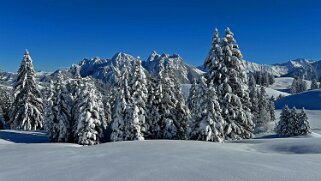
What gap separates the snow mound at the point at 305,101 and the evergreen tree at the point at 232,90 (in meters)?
83.3

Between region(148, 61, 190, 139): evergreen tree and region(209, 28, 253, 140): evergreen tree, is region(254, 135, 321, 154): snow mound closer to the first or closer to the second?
region(209, 28, 253, 140): evergreen tree

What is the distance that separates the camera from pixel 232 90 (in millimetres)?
31750

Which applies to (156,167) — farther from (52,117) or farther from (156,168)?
(52,117)

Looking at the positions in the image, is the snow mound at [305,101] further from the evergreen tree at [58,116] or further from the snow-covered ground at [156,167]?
the snow-covered ground at [156,167]

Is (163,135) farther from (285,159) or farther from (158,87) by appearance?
(285,159)

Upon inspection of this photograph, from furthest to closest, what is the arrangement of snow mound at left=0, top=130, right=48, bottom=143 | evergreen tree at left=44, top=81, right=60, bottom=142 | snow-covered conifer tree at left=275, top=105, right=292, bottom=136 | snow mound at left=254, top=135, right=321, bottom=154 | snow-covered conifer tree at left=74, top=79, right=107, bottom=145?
snow-covered conifer tree at left=275, top=105, right=292, bottom=136 < evergreen tree at left=44, top=81, right=60, bottom=142 < snow mound at left=0, top=130, right=48, bottom=143 < snow-covered conifer tree at left=74, top=79, right=107, bottom=145 < snow mound at left=254, top=135, right=321, bottom=154

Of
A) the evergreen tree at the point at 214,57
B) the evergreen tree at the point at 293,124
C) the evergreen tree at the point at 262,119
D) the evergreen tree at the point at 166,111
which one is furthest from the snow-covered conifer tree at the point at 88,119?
the evergreen tree at the point at 262,119

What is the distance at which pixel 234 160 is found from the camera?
1195cm

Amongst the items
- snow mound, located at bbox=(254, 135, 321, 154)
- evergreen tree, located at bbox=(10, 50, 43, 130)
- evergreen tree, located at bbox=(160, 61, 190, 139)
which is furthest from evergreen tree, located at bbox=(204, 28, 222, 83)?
evergreen tree, located at bbox=(10, 50, 43, 130)

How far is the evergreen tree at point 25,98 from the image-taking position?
49.3 metres

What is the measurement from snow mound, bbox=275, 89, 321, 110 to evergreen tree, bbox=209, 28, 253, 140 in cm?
8332

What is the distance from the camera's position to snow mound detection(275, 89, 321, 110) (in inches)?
4252

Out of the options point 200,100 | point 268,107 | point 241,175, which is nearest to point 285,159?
point 241,175

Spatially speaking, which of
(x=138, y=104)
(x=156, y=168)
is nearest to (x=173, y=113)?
(x=138, y=104)
